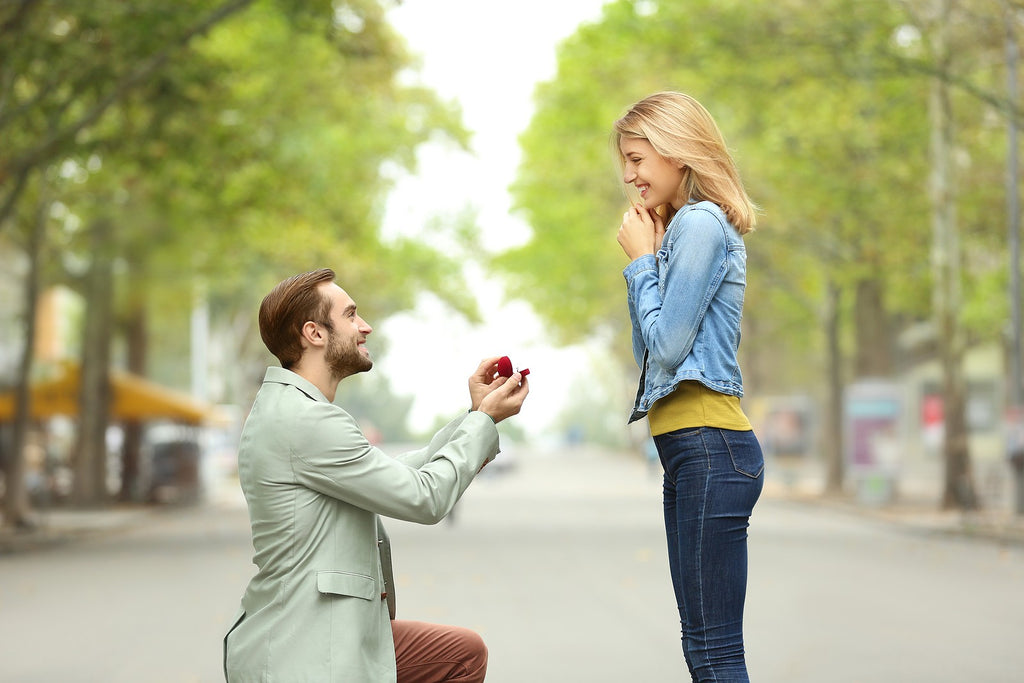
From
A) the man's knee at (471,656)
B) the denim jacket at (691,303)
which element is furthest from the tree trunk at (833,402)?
the denim jacket at (691,303)

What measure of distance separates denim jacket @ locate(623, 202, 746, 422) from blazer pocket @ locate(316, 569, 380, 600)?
0.70 meters

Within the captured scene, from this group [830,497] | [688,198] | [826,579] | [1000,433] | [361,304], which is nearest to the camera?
[688,198]

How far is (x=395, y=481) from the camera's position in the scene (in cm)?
330

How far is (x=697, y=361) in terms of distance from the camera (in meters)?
3.36

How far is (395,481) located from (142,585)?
39.1 feet

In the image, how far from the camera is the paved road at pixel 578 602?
8781 mm

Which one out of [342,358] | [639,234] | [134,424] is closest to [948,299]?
[134,424]

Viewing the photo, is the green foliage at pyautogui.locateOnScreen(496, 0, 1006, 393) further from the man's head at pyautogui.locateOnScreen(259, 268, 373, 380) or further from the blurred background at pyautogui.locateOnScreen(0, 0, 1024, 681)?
the man's head at pyautogui.locateOnScreen(259, 268, 373, 380)

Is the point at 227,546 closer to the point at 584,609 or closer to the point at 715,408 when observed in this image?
the point at 584,609

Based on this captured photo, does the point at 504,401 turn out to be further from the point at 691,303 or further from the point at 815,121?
the point at 815,121

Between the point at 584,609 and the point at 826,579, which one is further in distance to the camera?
the point at 826,579

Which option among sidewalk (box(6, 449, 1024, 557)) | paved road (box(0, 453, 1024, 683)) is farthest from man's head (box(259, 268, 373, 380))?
sidewalk (box(6, 449, 1024, 557))

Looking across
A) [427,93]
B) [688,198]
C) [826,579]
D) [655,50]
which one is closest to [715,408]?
[688,198]

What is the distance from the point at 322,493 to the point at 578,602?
914 centimetres
